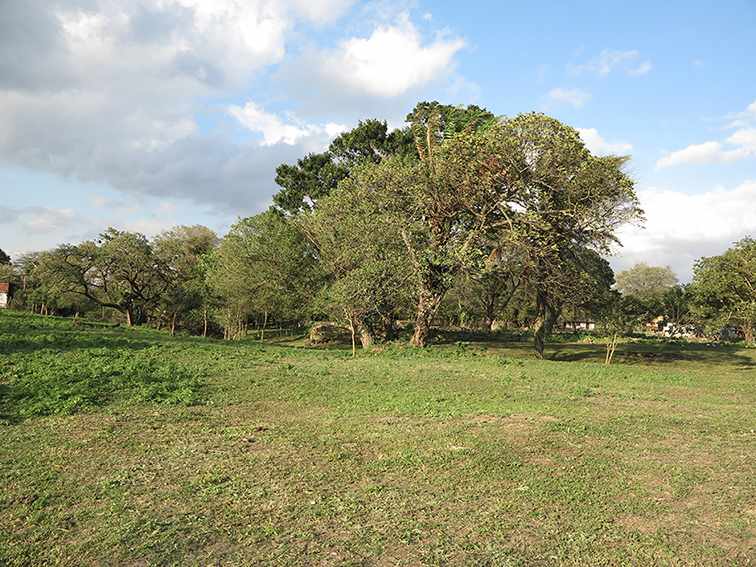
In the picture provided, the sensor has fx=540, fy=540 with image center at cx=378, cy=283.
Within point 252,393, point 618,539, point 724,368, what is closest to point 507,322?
point 724,368

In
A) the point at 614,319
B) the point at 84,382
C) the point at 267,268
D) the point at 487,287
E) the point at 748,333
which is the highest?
the point at 267,268

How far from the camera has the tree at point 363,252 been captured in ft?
77.7

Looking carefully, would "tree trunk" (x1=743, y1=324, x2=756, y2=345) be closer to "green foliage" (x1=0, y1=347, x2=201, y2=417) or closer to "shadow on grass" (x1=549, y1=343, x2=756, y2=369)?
"shadow on grass" (x1=549, y1=343, x2=756, y2=369)

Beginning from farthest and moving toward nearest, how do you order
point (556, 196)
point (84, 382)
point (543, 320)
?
point (543, 320) < point (556, 196) < point (84, 382)

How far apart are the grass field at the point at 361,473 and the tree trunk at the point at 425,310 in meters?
12.6

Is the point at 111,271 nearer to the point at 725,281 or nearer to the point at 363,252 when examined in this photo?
the point at 363,252

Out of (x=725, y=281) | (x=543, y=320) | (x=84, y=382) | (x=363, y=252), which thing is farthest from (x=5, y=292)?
(x=725, y=281)

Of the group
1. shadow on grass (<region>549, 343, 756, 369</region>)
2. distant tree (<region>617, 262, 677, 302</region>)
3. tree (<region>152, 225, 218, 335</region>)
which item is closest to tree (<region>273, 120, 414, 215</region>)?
tree (<region>152, 225, 218, 335</region>)

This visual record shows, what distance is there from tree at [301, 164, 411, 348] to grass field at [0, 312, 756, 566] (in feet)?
34.9

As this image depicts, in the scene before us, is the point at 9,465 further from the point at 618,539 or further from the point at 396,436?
the point at 618,539

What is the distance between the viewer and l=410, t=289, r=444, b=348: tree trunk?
2570cm

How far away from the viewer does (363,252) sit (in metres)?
25.1

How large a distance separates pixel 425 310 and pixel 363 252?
4.07 m

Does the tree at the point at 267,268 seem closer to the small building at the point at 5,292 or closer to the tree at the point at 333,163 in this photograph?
the tree at the point at 333,163
